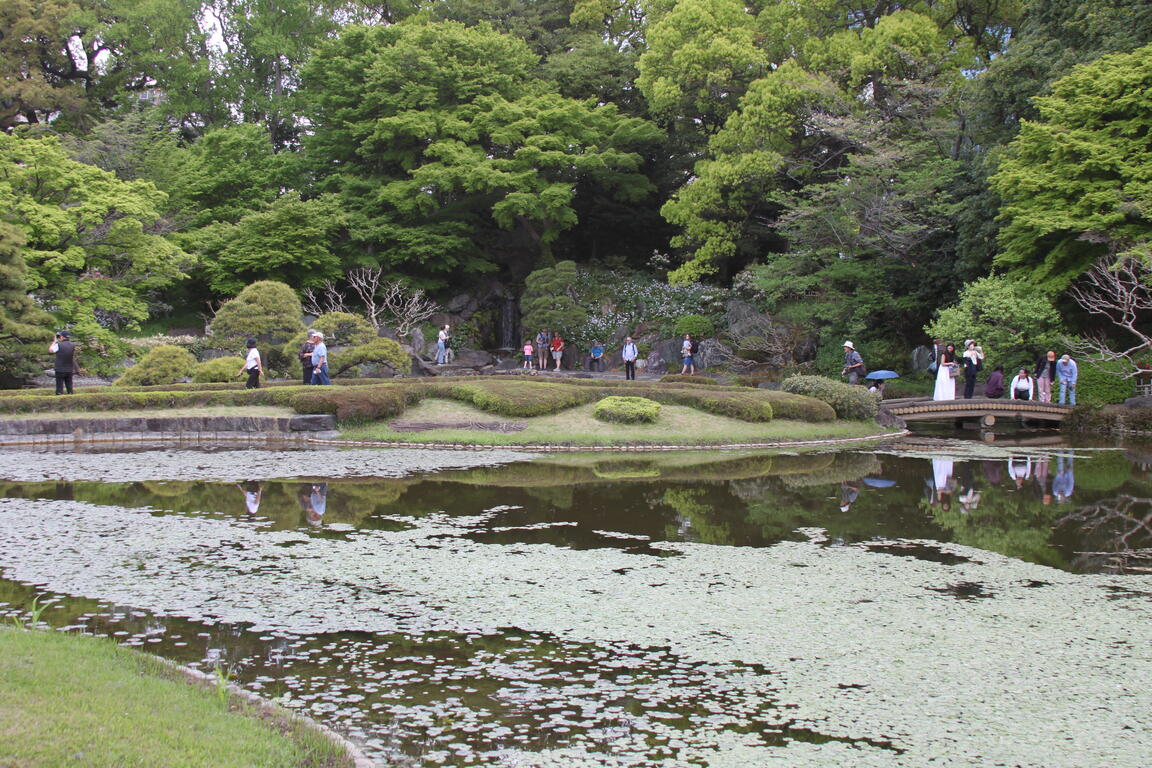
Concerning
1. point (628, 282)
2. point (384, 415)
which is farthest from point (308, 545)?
point (628, 282)

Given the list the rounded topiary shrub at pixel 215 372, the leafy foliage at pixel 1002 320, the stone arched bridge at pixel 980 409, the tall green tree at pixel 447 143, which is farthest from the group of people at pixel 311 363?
the tall green tree at pixel 447 143

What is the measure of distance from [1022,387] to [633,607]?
63.7 ft

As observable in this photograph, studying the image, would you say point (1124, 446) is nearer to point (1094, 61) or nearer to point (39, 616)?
point (1094, 61)

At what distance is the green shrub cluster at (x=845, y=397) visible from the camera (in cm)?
1970

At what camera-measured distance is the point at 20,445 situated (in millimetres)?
16016

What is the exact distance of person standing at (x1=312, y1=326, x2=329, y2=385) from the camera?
19.5 meters

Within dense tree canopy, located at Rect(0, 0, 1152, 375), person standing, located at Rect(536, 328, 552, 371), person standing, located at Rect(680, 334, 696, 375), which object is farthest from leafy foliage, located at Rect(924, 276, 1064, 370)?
person standing, located at Rect(536, 328, 552, 371)

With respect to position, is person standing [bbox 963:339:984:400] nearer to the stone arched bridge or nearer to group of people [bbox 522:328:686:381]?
the stone arched bridge

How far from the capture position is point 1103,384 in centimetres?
2253

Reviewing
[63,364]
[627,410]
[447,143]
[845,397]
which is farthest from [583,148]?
[63,364]

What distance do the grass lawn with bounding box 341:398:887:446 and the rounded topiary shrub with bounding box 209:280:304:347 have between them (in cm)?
692

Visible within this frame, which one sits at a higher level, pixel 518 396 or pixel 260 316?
pixel 260 316

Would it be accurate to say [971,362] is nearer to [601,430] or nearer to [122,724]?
[601,430]

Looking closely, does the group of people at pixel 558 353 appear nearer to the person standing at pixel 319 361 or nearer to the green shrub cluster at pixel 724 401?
the green shrub cluster at pixel 724 401
